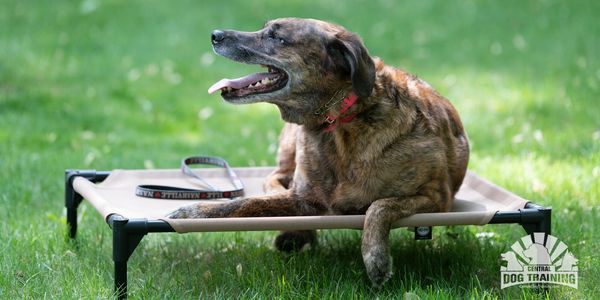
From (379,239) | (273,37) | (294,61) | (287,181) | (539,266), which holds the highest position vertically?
(273,37)

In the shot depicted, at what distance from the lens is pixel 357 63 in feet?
13.1

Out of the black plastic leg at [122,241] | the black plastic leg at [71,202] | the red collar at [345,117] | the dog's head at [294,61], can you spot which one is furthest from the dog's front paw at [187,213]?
the black plastic leg at [71,202]

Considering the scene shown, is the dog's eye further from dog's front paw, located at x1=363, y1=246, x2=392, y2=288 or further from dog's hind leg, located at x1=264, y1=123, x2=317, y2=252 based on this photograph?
dog's front paw, located at x1=363, y1=246, x2=392, y2=288

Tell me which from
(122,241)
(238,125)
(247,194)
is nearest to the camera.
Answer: (122,241)

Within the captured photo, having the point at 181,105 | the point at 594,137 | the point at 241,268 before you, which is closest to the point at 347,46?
the point at 241,268

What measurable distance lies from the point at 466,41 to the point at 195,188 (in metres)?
Result: 6.59

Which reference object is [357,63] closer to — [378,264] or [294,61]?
[294,61]

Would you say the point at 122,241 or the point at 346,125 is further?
the point at 346,125

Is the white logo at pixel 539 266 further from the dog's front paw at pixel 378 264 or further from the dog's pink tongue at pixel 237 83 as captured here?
the dog's pink tongue at pixel 237 83

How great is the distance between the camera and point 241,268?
14.5ft

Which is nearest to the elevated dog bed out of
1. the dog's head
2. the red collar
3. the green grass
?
the green grass

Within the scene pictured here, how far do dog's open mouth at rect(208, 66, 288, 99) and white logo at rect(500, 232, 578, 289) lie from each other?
142cm

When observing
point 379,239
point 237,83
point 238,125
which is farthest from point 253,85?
point 238,125

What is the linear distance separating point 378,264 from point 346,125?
27.3 inches
